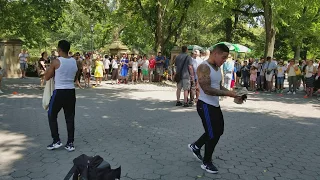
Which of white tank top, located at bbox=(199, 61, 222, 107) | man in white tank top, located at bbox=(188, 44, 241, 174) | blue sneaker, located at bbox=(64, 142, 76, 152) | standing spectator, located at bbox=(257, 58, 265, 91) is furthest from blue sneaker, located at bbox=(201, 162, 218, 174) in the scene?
standing spectator, located at bbox=(257, 58, 265, 91)

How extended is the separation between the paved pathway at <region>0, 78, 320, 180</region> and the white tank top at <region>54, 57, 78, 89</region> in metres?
1.09

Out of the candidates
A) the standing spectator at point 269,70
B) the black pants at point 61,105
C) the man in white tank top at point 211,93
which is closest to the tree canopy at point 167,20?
the standing spectator at point 269,70

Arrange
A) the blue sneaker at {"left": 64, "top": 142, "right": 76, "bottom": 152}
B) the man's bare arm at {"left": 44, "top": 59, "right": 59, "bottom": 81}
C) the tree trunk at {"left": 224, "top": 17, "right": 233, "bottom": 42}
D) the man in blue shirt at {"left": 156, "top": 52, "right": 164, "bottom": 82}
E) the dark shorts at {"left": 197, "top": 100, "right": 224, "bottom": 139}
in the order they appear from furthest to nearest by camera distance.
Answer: the tree trunk at {"left": 224, "top": 17, "right": 233, "bottom": 42}, the man in blue shirt at {"left": 156, "top": 52, "right": 164, "bottom": 82}, the blue sneaker at {"left": 64, "top": 142, "right": 76, "bottom": 152}, the man's bare arm at {"left": 44, "top": 59, "right": 59, "bottom": 81}, the dark shorts at {"left": 197, "top": 100, "right": 224, "bottom": 139}

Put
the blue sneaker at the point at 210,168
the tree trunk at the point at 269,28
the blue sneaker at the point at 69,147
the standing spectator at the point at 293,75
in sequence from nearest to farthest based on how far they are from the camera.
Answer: the blue sneaker at the point at 210,168
the blue sneaker at the point at 69,147
the standing spectator at the point at 293,75
the tree trunk at the point at 269,28

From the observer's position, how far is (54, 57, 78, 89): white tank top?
4973 millimetres

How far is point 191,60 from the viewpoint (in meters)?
9.38

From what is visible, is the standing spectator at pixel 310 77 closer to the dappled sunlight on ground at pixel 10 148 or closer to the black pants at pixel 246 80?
the black pants at pixel 246 80

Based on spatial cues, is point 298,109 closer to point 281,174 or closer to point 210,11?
point 281,174

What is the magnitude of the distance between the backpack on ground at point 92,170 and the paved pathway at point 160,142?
3.63ft

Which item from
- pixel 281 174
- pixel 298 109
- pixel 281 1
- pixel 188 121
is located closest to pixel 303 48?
pixel 281 1

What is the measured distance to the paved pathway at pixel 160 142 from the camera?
447 cm

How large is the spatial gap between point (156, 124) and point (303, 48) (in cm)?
3524

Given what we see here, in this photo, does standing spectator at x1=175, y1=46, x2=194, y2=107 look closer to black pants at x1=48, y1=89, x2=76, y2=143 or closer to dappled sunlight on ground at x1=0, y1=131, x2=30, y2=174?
black pants at x1=48, y1=89, x2=76, y2=143

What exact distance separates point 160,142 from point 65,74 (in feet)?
6.89
